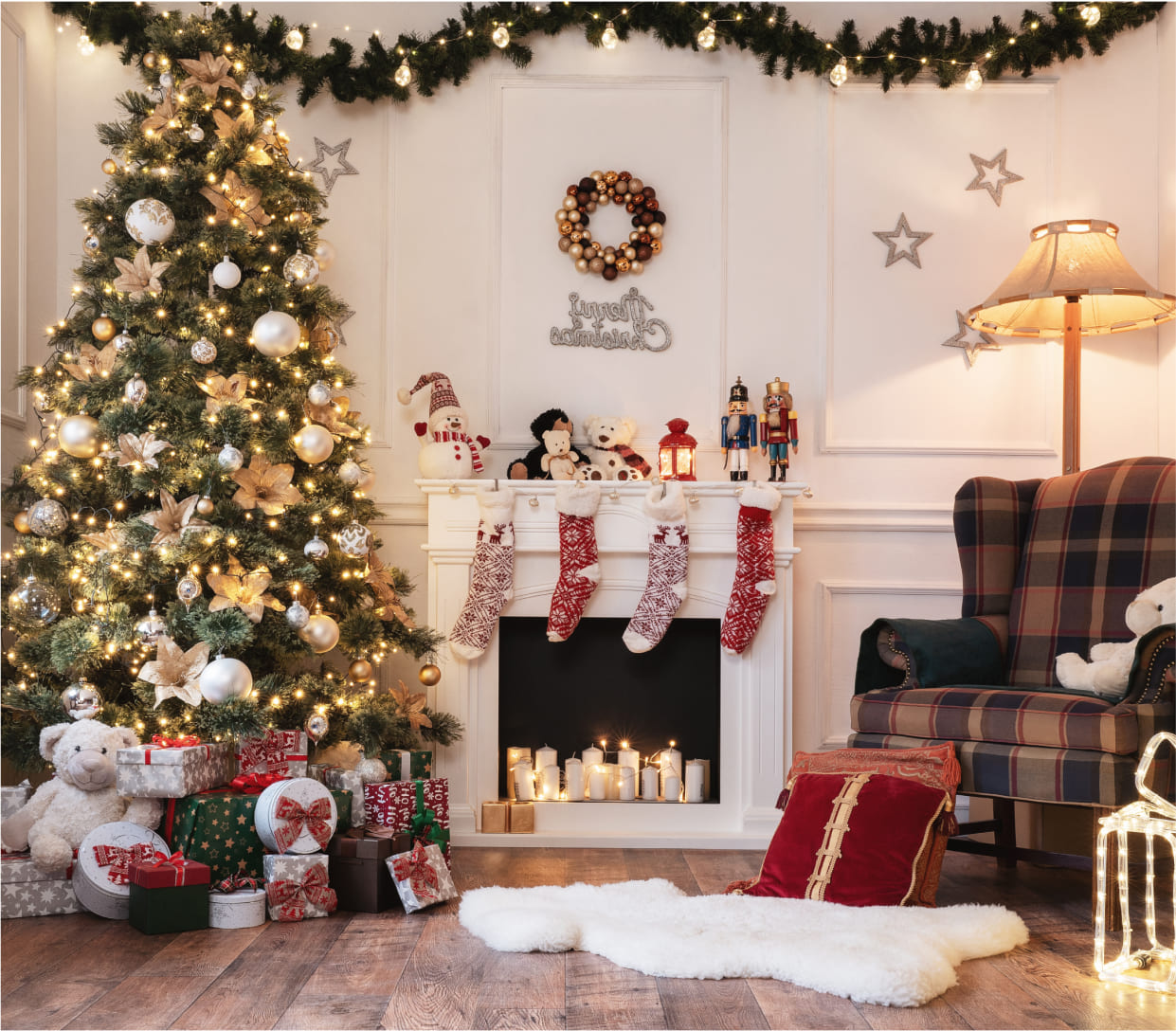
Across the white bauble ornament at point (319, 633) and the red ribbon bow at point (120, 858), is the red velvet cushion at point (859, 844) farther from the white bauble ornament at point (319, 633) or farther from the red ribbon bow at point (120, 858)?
the red ribbon bow at point (120, 858)

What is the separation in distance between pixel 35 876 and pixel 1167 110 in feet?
14.2

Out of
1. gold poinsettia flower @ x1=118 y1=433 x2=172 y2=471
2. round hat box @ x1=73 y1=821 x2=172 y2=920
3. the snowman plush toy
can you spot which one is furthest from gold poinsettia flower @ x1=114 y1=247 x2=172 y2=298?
round hat box @ x1=73 y1=821 x2=172 y2=920

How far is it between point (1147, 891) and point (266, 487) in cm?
231

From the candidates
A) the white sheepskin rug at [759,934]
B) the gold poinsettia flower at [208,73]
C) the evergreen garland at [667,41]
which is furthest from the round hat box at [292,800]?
the evergreen garland at [667,41]

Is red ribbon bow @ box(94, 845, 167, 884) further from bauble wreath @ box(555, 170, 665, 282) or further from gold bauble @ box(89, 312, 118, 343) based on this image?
bauble wreath @ box(555, 170, 665, 282)

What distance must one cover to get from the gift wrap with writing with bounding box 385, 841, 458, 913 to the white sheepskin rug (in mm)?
74

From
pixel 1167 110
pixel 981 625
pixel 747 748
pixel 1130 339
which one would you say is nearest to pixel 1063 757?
pixel 981 625

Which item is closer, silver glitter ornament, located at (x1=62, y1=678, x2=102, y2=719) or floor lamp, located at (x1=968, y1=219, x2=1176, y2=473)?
silver glitter ornament, located at (x1=62, y1=678, x2=102, y2=719)

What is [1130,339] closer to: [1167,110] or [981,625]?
[1167,110]

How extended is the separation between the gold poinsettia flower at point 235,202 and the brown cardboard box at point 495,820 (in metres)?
1.92

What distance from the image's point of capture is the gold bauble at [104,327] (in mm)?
3051

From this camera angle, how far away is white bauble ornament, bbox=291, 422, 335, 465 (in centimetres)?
305

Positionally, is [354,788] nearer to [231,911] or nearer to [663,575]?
[231,911]

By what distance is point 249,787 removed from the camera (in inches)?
106
